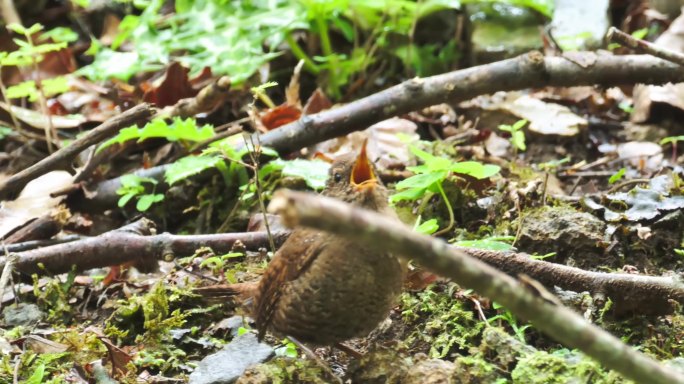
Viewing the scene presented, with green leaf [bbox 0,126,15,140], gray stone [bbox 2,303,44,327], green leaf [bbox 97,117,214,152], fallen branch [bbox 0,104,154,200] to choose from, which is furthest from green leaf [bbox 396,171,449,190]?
green leaf [bbox 0,126,15,140]

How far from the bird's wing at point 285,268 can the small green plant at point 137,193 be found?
4.95ft

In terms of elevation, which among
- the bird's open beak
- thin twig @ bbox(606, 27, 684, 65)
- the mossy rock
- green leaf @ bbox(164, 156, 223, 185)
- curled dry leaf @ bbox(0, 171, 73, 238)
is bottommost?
curled dry leaf @ bbox(0, 171, 73, 238)

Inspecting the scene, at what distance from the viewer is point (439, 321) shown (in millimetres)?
2959

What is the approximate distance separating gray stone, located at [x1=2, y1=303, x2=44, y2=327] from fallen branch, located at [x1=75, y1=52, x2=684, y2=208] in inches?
34.5

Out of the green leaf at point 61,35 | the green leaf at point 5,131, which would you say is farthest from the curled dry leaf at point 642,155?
the green leaf at point 5,131

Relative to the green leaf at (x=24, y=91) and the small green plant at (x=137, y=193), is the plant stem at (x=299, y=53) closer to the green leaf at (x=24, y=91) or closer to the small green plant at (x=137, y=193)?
the small green plant at (x=137, y=193)

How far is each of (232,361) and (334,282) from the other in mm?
620

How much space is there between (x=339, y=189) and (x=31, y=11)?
520cm

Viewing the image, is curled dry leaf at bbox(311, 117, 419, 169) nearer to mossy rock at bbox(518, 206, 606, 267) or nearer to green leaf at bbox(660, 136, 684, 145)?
mossy rock at bbox(518, 206, 606, 267)

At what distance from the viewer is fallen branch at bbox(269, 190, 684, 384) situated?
4.09 ft

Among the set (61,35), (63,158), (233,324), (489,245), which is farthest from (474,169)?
(61,35)

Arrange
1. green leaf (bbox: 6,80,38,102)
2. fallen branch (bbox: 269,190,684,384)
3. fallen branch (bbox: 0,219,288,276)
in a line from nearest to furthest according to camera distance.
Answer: fallen branch (bbox: 269,190,684,384)
fallen branch (bbox: 0,219,288,276)
green leaf (bbox: 6,80,38,102)

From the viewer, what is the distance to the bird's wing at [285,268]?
251cm

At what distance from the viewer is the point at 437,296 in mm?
3117
